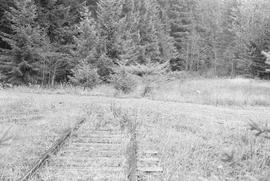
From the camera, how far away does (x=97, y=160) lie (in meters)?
4.43

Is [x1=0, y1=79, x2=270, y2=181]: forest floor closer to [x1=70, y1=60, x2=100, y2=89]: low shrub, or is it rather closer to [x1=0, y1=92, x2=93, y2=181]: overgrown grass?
[x1=0, y1=92, x2=93, y2=181]: overgrown grass

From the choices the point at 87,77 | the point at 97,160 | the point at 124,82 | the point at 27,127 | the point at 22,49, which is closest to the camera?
the point at 97,160

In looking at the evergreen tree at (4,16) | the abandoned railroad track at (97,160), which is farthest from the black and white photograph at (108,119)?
the evergreen tree at (4,16)

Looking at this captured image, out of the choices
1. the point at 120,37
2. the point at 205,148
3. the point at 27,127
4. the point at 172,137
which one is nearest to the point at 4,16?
the point at 120,37

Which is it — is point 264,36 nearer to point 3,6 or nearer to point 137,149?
point 3,6

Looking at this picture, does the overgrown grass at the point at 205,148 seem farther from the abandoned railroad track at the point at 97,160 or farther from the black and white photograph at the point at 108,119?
the abandoned railroad track at the point at 97,160

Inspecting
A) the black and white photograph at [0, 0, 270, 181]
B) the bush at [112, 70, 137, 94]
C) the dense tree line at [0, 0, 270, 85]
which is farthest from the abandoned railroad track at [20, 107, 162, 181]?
the dense tree line at [0, 0, 270, 85]

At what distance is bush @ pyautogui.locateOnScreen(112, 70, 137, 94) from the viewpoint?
14781mm

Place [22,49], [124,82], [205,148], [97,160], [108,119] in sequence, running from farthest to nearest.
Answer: [22,49], [124,82], [108,119], [205,148], [97,160]

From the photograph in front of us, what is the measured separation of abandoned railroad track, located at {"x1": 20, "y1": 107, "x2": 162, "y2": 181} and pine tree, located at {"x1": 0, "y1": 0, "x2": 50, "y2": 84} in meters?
12.4

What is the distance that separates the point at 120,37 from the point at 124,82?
6440mm

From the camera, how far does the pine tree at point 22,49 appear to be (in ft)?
54.4

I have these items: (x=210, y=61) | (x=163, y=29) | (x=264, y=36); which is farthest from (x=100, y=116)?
(x=210, y=61)

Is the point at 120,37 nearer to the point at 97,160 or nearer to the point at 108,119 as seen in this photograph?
the point at 108,119
